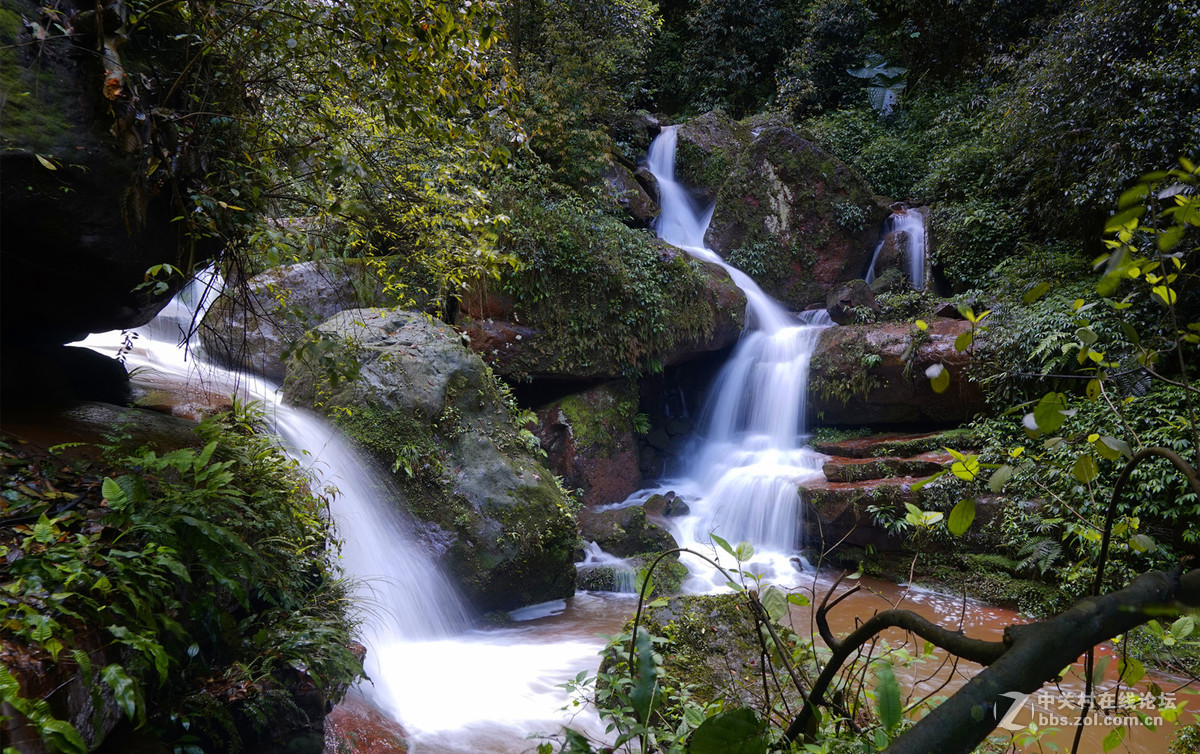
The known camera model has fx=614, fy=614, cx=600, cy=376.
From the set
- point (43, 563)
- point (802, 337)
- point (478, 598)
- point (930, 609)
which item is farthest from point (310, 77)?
point (802, 337)

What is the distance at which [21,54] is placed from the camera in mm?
2877

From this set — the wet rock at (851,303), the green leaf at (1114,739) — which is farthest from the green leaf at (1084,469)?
the wet rock at (851,303)

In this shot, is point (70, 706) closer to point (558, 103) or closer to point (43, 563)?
point (43, 563)

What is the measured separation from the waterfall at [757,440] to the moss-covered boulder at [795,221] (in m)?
0.62

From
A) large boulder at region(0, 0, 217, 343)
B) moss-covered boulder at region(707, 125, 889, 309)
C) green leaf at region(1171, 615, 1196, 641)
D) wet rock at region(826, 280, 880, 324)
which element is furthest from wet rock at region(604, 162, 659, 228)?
green leaf at region(1171, 615, 1196, 641)

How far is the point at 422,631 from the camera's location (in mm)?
5738

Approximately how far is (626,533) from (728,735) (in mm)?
7522

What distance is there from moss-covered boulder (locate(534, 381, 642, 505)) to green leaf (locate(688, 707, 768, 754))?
857cm

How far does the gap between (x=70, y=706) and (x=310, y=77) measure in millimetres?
3305

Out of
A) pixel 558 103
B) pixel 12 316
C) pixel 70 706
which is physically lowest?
pixel 70 706

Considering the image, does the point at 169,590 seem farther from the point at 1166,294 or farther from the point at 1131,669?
the point at 1166,294

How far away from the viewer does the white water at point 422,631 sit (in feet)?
14.6

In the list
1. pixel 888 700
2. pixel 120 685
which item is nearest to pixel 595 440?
pixel 120 685

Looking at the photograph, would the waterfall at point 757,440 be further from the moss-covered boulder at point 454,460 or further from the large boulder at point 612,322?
the moss-covered boulder at point 454,460
